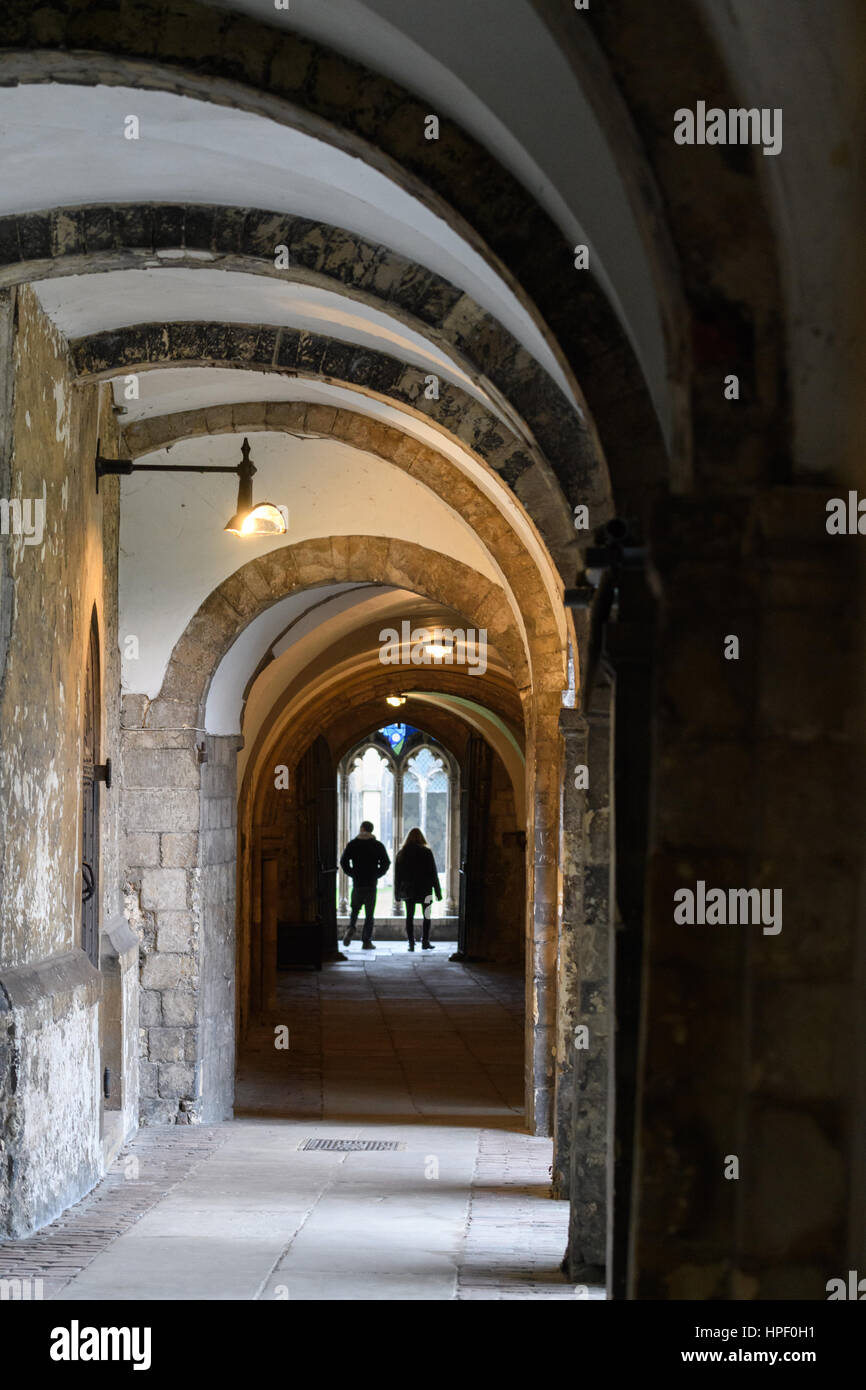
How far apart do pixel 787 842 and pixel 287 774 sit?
46.2 ft

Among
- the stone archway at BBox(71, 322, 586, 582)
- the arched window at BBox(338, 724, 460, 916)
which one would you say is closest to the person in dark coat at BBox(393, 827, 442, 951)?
the arched window at BBox(338, 724, 460, 916)

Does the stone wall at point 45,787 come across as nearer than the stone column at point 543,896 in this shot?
Yes

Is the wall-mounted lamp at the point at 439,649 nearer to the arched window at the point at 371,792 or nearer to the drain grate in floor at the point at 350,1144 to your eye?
the drain grate in floor at the point at 350,1144

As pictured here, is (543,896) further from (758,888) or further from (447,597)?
(758,888)

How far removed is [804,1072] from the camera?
7.98ft

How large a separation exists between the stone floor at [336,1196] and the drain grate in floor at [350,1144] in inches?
2.8

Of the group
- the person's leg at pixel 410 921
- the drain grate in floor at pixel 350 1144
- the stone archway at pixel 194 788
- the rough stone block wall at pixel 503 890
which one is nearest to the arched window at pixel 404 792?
the person's leg at pixel 410 921

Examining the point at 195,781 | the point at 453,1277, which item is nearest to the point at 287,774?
the point at 195,781

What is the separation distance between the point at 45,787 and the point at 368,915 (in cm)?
1553

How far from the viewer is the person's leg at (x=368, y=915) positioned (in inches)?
832

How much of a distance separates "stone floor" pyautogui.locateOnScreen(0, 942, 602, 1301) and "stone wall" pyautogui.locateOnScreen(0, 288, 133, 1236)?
0.35 m

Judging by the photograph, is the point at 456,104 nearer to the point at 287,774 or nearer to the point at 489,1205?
the point at 489,1205

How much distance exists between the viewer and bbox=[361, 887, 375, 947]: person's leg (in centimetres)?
2112

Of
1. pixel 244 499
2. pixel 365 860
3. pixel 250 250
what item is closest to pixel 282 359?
pixel 244 499
